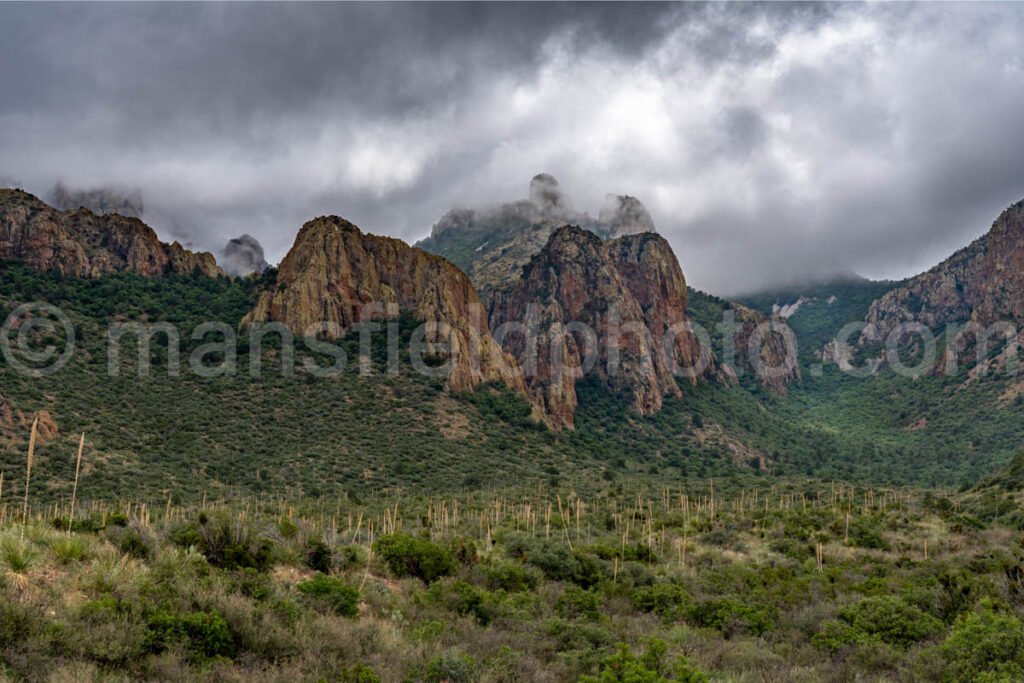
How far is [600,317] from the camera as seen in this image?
118m

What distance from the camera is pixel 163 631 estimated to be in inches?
282

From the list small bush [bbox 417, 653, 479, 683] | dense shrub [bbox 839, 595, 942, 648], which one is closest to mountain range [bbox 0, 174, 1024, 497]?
dense shrub [bbox 839, 595, 942, 648]

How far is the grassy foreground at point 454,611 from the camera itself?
7.13 m

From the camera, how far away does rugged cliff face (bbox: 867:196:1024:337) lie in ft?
362

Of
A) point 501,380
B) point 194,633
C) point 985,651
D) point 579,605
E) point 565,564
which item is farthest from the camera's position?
point 501,380

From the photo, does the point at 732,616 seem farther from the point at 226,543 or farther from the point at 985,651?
the point at 226,543

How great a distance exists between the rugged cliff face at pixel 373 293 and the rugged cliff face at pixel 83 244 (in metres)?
19.5

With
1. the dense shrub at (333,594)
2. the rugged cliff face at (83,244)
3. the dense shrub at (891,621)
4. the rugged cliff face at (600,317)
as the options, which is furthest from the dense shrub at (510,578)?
the rugged cliff face at (83,244)

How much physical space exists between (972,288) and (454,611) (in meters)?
167

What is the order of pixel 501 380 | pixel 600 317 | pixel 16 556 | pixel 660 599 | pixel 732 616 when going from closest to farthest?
1. pixel 16 556
2. pixel 732 616
3. pixel 660 599
4. pixel 501 380
5. pixel 600 317

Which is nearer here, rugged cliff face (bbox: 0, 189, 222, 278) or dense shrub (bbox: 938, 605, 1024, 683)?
dense shrub (bbox: 938, 605, 1024, 683)

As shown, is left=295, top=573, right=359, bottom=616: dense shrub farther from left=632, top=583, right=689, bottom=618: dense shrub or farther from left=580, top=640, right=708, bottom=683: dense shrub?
left=632, top=583, right=689, bottom=618: dense shrub

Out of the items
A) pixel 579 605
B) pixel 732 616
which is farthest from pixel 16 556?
pixel 732 616

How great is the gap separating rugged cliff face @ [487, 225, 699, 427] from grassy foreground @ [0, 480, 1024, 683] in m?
76.8
